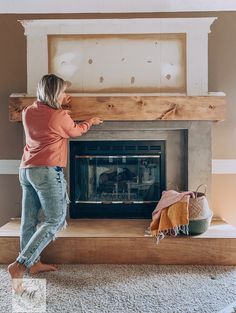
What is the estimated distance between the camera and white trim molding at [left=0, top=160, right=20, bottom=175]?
346cm

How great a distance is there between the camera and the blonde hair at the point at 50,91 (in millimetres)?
2545

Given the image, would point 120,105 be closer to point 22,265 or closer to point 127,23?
point 127,23

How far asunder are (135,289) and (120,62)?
1909mm

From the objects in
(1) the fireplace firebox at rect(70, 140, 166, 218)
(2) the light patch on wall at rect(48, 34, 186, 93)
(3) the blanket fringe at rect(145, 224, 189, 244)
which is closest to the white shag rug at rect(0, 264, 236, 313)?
(3) the blanket fringe at rect(145, 224, 189, 244)

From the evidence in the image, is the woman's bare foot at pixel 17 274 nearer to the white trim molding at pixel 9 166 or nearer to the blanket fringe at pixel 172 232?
the blanket fringe at pixel 172 232

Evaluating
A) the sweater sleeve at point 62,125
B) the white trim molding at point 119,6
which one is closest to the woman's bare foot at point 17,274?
the sweater sleeve at point 62,125

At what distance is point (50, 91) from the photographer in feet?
8.36

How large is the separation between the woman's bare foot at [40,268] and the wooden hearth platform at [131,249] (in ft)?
0.42

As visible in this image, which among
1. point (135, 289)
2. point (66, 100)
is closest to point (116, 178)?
point (66, 100)

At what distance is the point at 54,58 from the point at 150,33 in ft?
2.86

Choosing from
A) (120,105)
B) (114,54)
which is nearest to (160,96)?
(120,105)

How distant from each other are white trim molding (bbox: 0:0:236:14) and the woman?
1082mm

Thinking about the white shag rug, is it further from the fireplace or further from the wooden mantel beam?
the wooden mantel beam

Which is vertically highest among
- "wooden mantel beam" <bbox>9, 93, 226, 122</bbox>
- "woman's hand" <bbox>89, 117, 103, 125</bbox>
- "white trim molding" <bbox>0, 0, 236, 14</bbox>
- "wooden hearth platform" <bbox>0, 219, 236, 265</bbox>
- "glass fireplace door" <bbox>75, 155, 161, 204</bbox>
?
"white trim molding" <bbox>0, 0, 236, 14</bbox>
